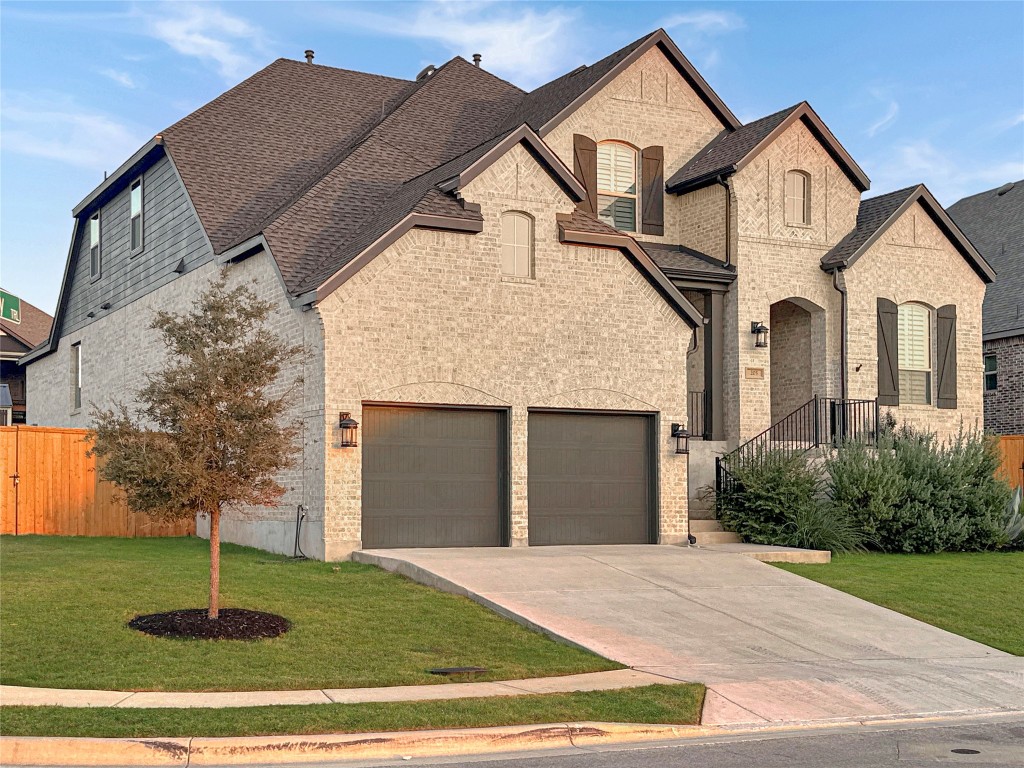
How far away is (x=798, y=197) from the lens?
84.8ft

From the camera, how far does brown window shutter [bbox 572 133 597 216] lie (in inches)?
984

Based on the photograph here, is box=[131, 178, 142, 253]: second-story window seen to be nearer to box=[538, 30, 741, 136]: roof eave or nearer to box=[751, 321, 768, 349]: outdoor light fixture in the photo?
box=[538, 30, 741, 136]: roof eave

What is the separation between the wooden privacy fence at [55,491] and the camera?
2264 centimetres

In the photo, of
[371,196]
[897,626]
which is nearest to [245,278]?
[371,196]

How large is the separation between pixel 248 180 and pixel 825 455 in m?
13.3

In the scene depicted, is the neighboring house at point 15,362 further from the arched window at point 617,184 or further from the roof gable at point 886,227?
the roof gable at point 886,227

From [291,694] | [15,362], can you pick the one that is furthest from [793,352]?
[15,362]

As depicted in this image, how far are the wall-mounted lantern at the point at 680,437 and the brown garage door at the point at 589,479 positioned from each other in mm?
528

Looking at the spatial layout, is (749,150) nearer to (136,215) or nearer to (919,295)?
(919,295)

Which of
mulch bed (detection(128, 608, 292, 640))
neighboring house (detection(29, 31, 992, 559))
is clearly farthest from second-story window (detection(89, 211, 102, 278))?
mulch bed (detection(128, 608, 292, 640))

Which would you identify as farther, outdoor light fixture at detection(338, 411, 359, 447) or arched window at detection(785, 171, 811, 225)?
arched window at detection(785, 171, 811, 225)

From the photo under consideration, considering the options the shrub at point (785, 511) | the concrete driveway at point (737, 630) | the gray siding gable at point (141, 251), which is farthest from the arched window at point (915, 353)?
the gray siding gable at point (141, 251)

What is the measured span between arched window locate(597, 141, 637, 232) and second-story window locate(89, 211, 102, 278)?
46.0 feet

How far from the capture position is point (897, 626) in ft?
50.9
